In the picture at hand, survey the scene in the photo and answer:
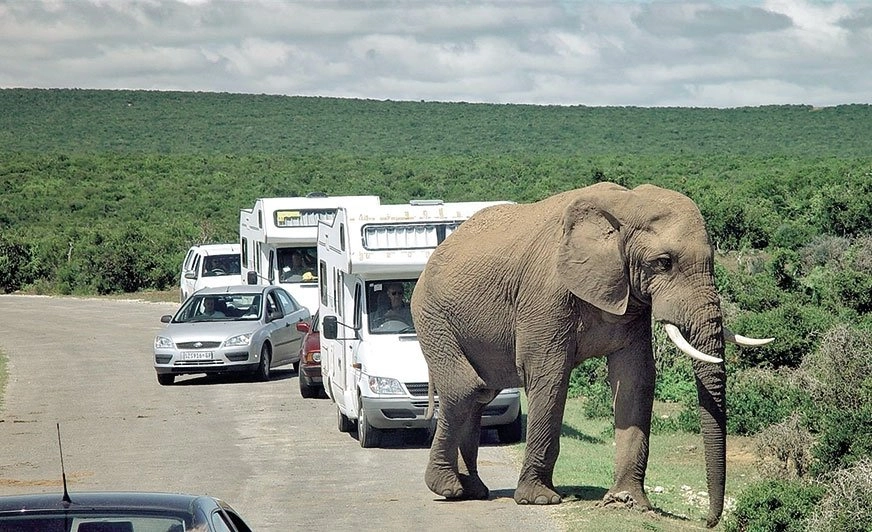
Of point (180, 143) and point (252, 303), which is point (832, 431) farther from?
point (180, 143)

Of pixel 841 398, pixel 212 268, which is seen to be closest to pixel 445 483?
pixel 841 398

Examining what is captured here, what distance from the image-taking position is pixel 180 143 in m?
122

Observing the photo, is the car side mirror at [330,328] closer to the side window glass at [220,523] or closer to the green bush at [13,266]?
the side window glass at [220,523]

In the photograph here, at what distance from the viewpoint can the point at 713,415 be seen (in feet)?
35.7

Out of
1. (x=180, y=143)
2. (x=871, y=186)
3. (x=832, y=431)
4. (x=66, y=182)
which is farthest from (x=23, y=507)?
(x=180, y=143)

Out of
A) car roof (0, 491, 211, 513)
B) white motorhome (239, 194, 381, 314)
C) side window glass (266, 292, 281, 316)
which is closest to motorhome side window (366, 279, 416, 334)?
side window glass (266, 292, 281, 316)

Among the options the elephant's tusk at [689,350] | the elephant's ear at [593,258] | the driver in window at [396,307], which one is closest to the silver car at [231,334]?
the driver in window at [396,307]

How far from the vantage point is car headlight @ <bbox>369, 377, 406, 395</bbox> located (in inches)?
627

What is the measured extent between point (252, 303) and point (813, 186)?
3249 cm

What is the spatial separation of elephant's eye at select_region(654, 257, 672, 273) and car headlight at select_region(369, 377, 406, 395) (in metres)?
5.22

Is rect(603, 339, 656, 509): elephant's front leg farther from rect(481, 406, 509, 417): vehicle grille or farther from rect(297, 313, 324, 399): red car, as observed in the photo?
rect(297, 313, 324, 399): red car

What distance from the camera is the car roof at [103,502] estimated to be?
5.51 meters

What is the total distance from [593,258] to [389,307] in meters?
5.63

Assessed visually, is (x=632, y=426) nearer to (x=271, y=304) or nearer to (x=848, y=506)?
(x=848, y=506)
